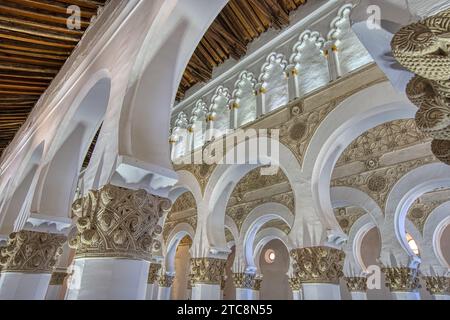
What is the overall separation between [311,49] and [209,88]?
2.32m

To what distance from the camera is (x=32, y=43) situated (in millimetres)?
4117

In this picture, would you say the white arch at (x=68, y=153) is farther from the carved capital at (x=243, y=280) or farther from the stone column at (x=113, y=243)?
the carved capital at (x=243, y=280)

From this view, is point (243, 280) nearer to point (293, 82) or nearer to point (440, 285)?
point (440, 285)

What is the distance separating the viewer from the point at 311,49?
15.1 feet

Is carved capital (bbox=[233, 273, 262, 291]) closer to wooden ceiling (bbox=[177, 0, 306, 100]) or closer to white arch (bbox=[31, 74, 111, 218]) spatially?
white arch (bbox=[31, 74, 111, 218])

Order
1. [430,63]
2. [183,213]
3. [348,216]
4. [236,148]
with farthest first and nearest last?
[183,213]
[348,216]
[236,148]
[430,63]

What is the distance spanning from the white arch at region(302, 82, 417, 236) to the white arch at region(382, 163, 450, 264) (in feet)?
6.73

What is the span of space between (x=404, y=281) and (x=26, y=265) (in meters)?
5.09

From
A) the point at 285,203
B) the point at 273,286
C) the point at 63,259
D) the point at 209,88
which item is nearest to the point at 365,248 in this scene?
the point at 273,286

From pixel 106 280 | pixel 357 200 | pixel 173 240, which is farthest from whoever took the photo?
pixel 173 240

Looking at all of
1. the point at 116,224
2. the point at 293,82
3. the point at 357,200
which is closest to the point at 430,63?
the point at 116,224

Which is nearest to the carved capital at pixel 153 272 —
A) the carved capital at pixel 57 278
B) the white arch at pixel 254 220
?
the white arch at pixel 254 220

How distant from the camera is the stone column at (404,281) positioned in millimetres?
4484
